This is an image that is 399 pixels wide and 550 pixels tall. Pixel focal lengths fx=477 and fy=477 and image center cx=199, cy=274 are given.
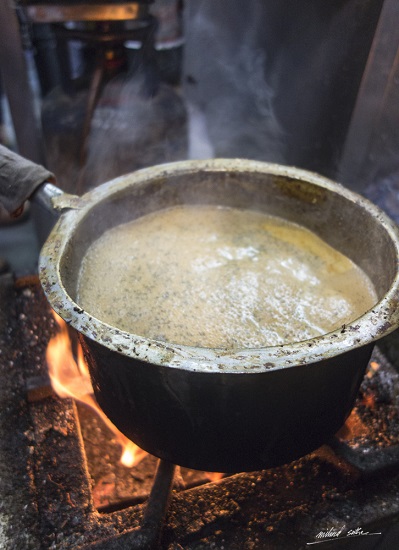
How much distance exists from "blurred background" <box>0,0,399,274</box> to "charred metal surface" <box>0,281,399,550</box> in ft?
3.78

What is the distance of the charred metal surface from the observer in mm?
1866

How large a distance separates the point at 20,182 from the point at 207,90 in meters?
3.68

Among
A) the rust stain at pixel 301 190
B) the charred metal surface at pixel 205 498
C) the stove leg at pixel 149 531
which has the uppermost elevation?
the rust stain at pixel 301 190

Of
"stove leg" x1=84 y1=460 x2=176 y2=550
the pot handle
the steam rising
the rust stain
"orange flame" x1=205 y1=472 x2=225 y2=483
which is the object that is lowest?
"orange flame" x1=205 y1=472 x2=225 y2=483

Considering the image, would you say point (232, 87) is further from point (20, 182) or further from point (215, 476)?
point (215, 476)

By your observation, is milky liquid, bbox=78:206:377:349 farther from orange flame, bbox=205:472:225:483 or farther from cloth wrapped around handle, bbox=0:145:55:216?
orange flame, bbox=205:472:225:483

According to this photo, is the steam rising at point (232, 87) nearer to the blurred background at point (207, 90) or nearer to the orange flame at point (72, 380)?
the blurred background at point (207, 90)

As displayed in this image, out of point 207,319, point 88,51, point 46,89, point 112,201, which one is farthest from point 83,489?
point 46,89

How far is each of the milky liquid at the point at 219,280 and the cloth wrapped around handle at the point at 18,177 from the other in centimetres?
40

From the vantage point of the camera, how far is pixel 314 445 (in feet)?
6.07

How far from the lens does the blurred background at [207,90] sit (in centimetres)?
292

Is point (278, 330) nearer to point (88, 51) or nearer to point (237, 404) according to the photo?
point (237, 404)

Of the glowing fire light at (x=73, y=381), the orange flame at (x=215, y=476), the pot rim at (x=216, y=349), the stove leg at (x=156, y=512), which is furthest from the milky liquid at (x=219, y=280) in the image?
the orange flame at (x=215, y=476)

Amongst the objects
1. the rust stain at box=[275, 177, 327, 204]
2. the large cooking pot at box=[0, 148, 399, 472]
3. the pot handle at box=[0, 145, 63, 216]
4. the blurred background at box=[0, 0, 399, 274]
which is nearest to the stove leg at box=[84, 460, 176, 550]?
the large cooking pot at box=[0, 148, 399, 472]
